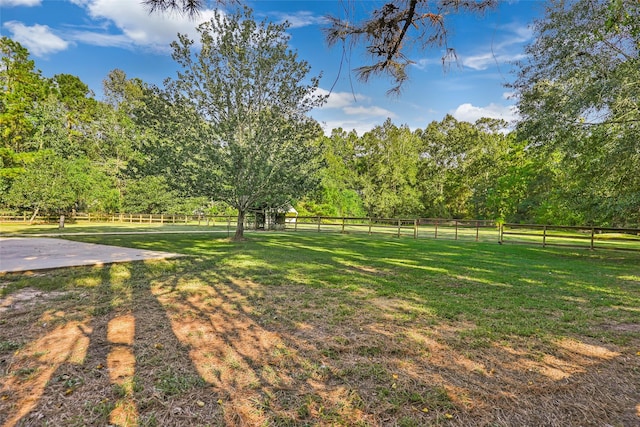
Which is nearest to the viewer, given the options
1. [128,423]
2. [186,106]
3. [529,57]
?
[128,423]

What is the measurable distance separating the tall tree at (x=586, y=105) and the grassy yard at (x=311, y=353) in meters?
5.89

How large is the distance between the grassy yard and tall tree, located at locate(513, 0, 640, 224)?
5.89 metres

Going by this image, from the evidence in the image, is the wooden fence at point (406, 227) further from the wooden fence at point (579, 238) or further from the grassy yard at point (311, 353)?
the grassy yard at point (311, 353)

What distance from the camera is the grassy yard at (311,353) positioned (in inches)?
82.1

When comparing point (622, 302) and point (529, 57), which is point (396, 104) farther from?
point (529, 57)

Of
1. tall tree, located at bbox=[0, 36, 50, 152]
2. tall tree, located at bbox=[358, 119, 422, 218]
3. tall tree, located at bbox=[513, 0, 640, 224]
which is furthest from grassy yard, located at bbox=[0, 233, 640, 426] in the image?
tall tree, located at bbox=[358, 119, 422, 218]

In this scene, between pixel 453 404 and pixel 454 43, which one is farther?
pixel 454 43

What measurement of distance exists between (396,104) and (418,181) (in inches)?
1780

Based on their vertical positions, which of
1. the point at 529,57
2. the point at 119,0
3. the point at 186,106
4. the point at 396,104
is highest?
the point at 529,57

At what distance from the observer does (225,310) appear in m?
4.15

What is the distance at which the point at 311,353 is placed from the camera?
2.93 m

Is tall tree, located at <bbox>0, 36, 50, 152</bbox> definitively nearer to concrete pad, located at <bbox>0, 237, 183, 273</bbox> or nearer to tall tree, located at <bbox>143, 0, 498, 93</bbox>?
concrete pad, located at <bbox>0, 237, 183, 273</bbox>

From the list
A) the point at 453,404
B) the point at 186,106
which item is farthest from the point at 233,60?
the point at 453,404

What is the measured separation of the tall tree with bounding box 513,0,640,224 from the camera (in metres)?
8.94
